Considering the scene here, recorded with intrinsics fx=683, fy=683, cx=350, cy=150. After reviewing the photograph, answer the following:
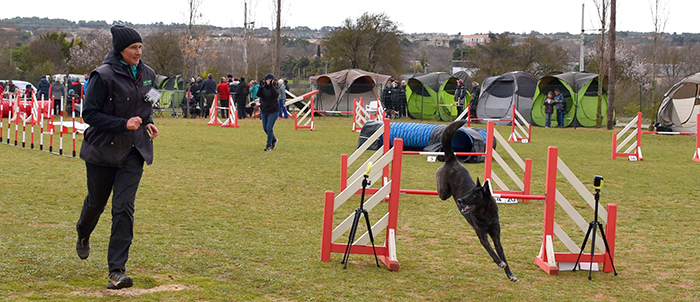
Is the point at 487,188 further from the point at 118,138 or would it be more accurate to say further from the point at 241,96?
the point at 241,96

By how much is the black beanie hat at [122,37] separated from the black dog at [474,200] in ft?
8.12

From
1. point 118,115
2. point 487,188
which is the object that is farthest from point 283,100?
point 487,188

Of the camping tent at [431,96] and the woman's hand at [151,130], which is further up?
the camping tent at [431,96]

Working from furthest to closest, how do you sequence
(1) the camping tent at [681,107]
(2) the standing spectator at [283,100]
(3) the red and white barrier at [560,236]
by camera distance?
(2) the standing spectator at [283,100] < (1) the camping tent at [681,107] < (3) the red and white barrier at [560,236]

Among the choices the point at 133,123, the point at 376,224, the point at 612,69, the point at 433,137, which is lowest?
the point at 376,224

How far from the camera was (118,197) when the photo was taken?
4641 mm

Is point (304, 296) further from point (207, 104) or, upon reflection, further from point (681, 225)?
point (207, 104)

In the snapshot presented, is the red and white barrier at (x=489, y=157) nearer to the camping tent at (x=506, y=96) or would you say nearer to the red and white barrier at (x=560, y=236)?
the red and white barrier at (x=560, y=236)

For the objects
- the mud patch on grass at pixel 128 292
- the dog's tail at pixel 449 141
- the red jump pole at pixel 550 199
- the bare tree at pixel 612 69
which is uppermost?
the bare tree at pixel 612 69

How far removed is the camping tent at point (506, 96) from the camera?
28438 millimetres

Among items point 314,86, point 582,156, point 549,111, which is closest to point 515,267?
point 582,156

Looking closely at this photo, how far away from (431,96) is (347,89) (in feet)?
15.1

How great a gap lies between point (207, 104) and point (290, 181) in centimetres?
1913

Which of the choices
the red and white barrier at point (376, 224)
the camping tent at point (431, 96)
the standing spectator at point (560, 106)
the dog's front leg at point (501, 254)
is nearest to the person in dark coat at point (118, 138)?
the red and white barrier at point (376, 224)
